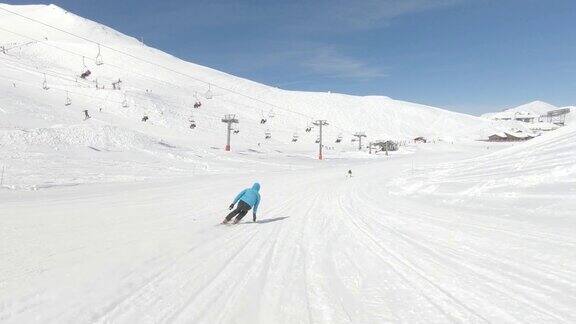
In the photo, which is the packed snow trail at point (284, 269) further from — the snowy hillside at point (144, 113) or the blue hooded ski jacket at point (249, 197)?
the snowy hillside at point (144, 113)

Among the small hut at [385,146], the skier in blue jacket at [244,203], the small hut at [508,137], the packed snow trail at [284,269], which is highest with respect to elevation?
the small hut at [508,137]

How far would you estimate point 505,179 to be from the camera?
1784 cm

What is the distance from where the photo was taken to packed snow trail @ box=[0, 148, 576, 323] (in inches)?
191

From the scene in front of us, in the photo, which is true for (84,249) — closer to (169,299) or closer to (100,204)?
(169,299)

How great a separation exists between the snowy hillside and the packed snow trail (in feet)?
55.8

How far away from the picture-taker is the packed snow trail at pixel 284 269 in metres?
4.85

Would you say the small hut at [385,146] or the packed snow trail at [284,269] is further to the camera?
the small hut at [385,146]

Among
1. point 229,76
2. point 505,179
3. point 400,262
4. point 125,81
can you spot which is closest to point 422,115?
point 229,76

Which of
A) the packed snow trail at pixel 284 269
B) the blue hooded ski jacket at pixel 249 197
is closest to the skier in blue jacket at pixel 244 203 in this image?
the blue hooded ski jacket at pixel 249 197

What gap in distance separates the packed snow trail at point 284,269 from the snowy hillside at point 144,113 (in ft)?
55.8

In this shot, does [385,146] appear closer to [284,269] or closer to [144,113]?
[144,113]

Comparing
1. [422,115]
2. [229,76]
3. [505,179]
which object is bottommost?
[505,179]

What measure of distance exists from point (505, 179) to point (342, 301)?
48.5 ft

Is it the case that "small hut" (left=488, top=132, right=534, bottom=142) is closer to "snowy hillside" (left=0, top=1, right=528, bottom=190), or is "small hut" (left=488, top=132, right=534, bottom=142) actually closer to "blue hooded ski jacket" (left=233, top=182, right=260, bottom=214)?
"snowy hillside" (left=0, top=1, right=528, bottom=190)
